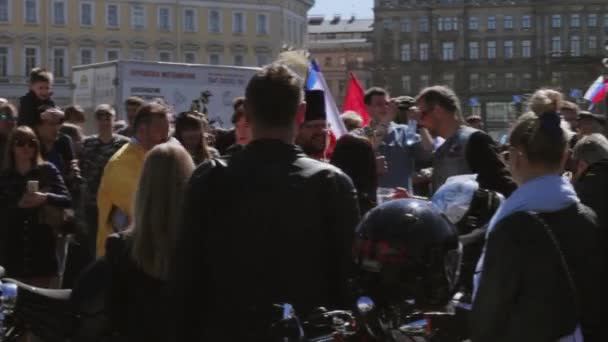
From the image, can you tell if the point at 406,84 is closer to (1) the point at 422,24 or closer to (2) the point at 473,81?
(2) the point at 473,81

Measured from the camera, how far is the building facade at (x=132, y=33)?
283 ft

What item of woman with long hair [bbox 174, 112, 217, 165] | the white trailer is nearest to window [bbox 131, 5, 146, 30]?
the white trailer

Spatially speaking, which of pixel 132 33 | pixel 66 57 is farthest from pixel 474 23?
pixel 66 57

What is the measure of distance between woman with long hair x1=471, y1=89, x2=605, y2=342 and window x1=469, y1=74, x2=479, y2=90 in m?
115

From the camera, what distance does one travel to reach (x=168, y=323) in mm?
3879

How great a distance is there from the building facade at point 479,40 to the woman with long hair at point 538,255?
11282 centimetres

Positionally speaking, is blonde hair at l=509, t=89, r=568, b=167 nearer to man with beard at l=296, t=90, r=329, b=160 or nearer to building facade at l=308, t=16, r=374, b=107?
man with beard at l=296, t=90, r=329, b=160

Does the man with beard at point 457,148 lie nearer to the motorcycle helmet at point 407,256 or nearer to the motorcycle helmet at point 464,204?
the motorcycle helmet at point 464,204

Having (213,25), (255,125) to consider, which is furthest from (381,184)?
(213,25)

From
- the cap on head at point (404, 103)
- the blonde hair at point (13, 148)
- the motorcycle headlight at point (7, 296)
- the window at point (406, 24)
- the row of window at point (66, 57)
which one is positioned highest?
the window at point (406, 24)

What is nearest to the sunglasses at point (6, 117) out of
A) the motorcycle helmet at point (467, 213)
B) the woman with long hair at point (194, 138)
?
the woman with long hair at point (194, 138)

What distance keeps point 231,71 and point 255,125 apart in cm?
2077

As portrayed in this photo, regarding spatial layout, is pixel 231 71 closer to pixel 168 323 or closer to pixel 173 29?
pixel 168 323

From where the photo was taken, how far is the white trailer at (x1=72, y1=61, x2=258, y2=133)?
78.9 ft
